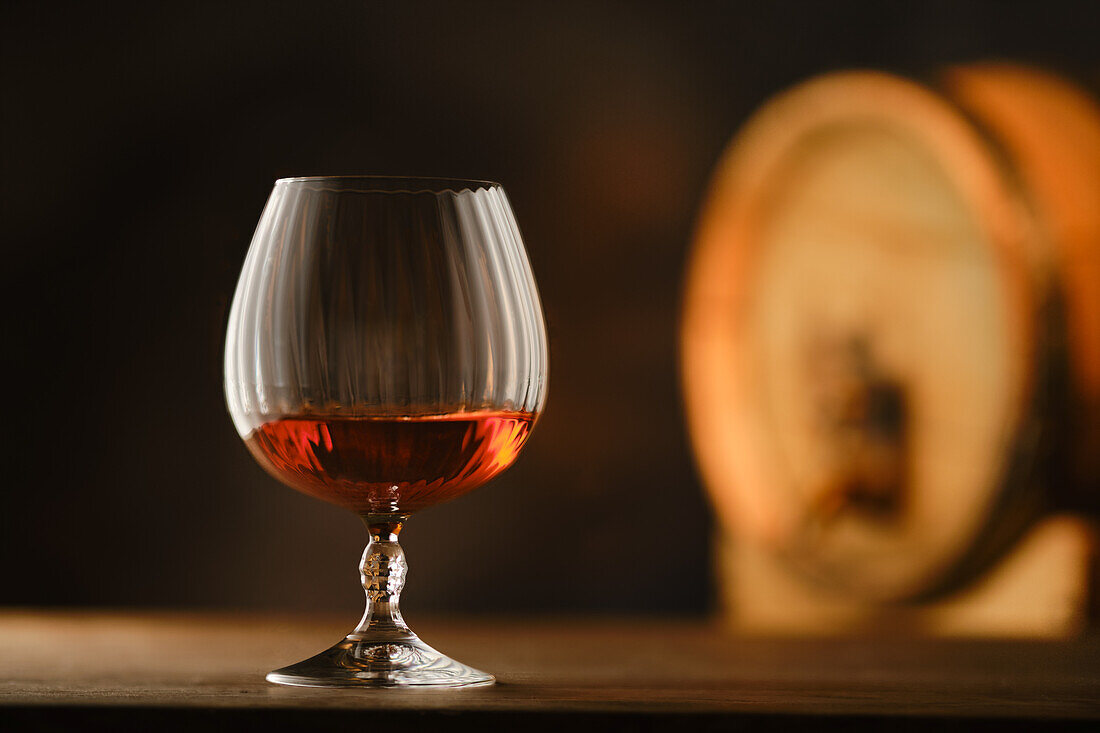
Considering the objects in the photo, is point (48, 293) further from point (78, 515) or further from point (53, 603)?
point (53, 603)

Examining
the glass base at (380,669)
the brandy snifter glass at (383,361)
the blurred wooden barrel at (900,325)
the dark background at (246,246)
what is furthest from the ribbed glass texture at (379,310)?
the dark background at (246,246)

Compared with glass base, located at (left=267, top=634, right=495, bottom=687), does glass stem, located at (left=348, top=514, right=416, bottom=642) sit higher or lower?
higher

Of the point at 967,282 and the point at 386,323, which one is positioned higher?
the point at 967,282

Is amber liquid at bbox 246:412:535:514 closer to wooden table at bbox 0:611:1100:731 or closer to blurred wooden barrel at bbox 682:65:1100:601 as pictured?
wooden table at bbox 0:611:1100:731

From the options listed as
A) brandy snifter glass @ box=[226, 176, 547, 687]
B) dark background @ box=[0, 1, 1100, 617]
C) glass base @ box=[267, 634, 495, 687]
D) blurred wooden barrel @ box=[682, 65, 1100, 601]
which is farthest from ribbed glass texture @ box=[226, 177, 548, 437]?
dark background @ box=[0, 1, 1100, 617]

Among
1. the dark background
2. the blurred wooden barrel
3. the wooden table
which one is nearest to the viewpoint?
the wooden table

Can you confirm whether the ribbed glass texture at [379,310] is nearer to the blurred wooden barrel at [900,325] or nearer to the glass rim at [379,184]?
the glass rim at [379,184]

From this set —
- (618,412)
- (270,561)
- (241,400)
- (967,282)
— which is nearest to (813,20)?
(618,412)
